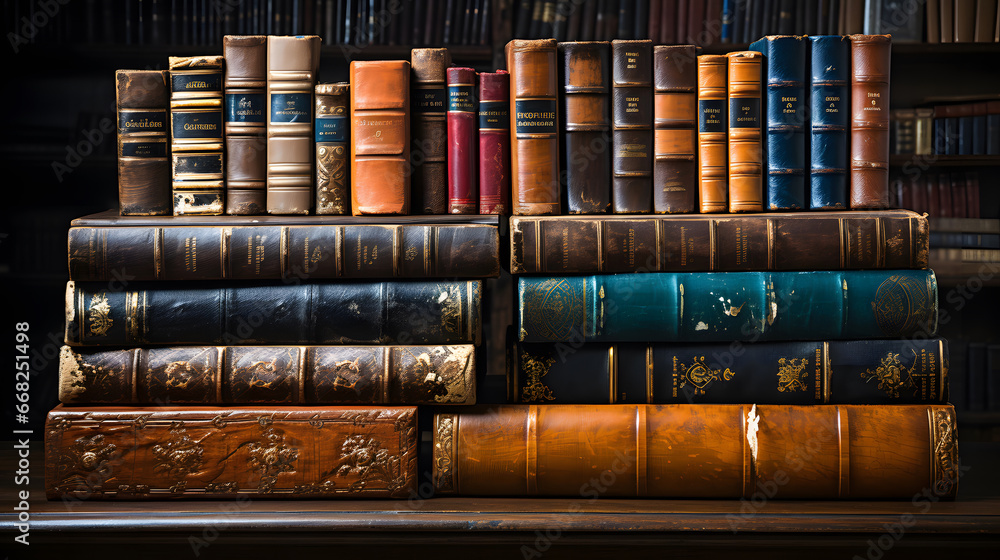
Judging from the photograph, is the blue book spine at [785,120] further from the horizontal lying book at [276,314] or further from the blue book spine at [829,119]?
the horizontal lying book at [276,314]

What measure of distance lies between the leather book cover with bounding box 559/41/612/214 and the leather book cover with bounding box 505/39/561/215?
0.02m

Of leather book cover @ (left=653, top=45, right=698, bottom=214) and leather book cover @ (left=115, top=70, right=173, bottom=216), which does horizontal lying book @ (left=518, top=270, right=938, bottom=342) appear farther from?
leather book cover @ (left=115, top=70, right=173, bottom=216)

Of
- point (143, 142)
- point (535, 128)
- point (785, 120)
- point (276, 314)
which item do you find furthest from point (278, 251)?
point (785, 120)

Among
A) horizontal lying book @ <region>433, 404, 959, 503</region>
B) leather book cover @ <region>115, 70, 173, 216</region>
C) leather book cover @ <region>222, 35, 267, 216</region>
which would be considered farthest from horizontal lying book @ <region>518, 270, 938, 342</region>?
leather book cover @ <region>115, 70, 173, 216</region>

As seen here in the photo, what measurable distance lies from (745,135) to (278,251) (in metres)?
0.84

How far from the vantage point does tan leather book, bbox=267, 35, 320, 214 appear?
1265mm

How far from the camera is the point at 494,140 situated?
1.28 metres

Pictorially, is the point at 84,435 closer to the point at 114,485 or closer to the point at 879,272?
the point at 114,485

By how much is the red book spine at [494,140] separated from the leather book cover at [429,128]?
0.23ft

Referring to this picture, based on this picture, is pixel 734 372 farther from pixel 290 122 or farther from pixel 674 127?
pixel 290 122

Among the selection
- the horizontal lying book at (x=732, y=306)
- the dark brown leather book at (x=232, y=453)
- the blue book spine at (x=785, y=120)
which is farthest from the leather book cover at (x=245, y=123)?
the blue book spine at (x=785, y=120)

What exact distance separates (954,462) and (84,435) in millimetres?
1456

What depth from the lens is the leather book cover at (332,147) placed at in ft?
4.17

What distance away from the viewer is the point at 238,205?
50.7 inches
